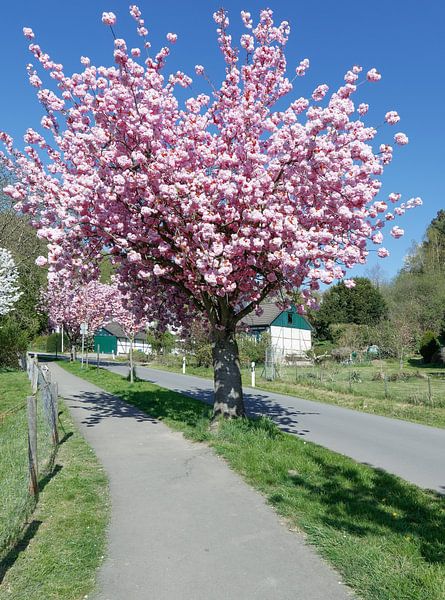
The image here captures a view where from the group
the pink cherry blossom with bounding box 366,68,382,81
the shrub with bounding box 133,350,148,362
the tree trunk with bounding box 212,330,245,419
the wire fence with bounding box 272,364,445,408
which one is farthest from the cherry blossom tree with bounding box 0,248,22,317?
the shrub with bounding box 133,350,148,362

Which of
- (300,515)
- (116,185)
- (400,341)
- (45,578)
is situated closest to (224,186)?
(116,185)

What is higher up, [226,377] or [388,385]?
[226,377]

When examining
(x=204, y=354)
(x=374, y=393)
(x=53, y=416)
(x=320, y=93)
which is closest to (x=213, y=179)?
(x=320, y=93)

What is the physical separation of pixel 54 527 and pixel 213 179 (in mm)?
5920

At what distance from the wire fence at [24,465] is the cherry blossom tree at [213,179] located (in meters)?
3.25

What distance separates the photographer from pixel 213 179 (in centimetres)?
904

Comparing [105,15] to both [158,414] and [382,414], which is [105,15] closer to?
[158,414]

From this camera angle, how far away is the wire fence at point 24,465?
5398 mm

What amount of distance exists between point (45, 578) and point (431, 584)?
2972 mm

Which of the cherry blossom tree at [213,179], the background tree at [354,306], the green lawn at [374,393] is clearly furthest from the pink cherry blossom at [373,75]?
the background tree at [354,306]

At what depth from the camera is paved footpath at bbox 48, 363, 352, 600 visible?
4.03 m

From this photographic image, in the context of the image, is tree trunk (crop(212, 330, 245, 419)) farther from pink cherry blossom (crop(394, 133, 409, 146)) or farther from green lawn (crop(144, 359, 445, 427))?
green lawn (crop(144, 359, 445, 427))

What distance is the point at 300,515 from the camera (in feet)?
18.4

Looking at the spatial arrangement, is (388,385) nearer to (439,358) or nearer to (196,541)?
(439,358)
